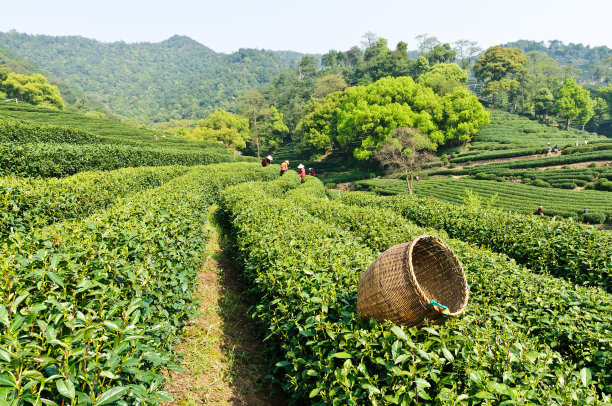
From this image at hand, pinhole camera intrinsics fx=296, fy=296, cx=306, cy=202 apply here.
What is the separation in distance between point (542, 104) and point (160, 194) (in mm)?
65328

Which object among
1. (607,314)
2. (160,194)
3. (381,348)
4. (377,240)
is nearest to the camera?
(381,348)

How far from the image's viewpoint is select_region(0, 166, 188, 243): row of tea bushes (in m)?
5.05

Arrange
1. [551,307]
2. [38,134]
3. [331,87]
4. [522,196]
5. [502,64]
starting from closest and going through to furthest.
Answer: [551,307] → [38,134] → [522,196] → [331,87] → [502,64]

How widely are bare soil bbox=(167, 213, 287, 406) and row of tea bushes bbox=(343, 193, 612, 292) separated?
564cm

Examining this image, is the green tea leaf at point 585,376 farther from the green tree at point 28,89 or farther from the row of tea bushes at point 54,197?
the green tree at point 28,89

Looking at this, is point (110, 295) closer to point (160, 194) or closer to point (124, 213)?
point (124, 213)

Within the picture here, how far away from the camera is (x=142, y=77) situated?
169000mm

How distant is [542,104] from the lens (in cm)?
5150

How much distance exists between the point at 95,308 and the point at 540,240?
7583 mm

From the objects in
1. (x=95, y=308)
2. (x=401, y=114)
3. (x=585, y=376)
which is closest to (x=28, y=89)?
(x=401, y=114)

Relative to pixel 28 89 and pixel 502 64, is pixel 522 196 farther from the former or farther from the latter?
pixel 28 89

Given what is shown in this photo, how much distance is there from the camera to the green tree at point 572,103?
50.0 metres

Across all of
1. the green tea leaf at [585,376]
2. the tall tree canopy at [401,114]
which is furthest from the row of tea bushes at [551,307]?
the tall tree canopy at [401,114]

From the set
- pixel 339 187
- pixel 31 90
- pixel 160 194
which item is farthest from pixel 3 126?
pixel 31 90
